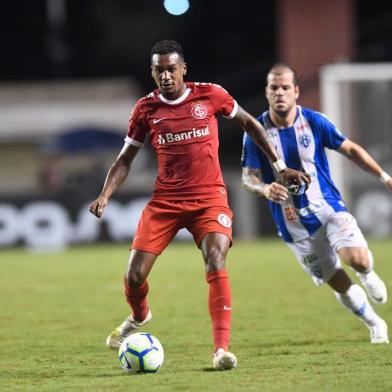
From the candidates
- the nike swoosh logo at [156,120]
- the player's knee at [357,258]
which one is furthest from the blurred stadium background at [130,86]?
the nike swoosh logo at [156,120]

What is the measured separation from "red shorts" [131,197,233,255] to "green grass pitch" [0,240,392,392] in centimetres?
87

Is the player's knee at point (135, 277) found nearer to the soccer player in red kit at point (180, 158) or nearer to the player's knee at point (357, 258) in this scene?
the soccer player in red kit at point (180, 158)

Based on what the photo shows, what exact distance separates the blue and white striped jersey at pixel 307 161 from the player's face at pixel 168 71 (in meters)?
1.14

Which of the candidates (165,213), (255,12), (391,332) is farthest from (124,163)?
(255,12)

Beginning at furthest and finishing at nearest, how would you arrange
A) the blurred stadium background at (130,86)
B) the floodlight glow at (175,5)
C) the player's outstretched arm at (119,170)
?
the blurred stadium background at (130,86), the floodlight glow at (175,5), the player's outstretched arm at (119,170)

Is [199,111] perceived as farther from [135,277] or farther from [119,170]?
[135,277]

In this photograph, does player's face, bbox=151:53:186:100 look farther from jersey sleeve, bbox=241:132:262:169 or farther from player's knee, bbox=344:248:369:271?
player's knee, bbox=344:248:369:271

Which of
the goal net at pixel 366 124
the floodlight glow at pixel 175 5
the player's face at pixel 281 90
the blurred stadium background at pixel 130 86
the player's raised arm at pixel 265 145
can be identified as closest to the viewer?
the player's raised arm at pixel 265 145

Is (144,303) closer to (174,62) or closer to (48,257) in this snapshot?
(174,62)

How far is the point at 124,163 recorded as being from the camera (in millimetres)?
8305

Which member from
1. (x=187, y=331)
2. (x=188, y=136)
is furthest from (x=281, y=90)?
(x=187, y=331)

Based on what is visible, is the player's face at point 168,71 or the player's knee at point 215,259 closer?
the player's knee at point 215,259

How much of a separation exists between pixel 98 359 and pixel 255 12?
30.7 m

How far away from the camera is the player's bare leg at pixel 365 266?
28.2 feet
